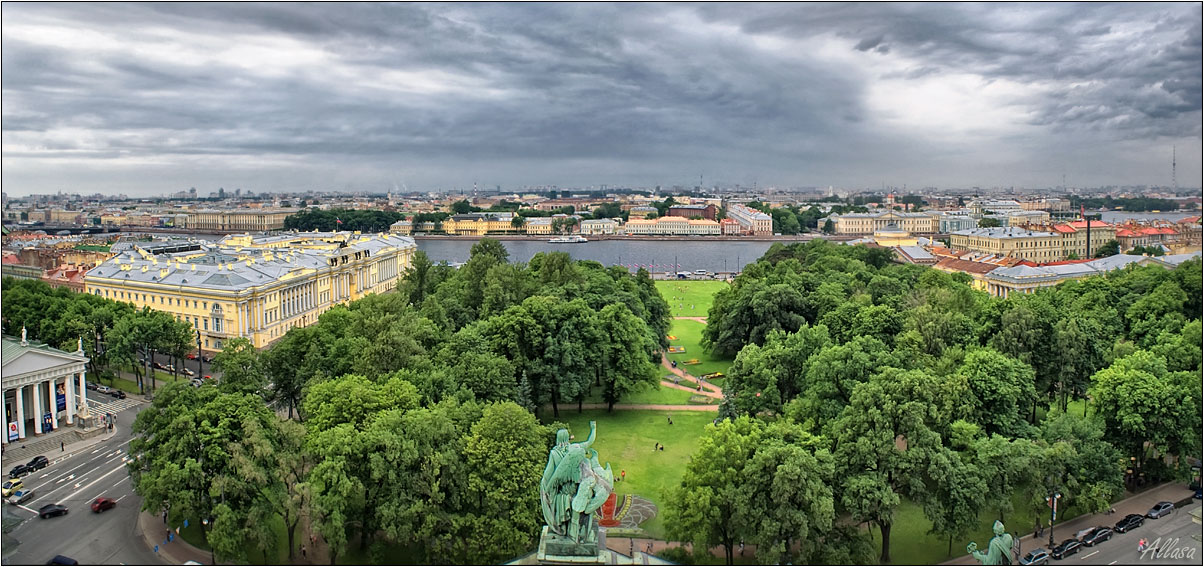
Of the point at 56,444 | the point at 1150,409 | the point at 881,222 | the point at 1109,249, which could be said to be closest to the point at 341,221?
the point at 881,222

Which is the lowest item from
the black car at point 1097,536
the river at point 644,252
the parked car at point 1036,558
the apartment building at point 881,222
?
the parked car at point 1036,558

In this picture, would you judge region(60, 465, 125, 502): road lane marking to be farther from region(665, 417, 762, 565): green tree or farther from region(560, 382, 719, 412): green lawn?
region(665, 417, 762, 565): green tree

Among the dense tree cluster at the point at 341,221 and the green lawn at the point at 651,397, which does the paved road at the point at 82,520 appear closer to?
the green lawn at the point at 651,397

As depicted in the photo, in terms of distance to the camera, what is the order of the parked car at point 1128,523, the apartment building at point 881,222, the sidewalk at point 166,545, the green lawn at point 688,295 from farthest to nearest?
the apartment building at point 881,222
the green lawn at point 688,295
the parked car at point 1128,523
the sidewalk at point 166,545

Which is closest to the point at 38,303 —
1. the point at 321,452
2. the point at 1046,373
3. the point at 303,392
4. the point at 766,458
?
the point at 303,392

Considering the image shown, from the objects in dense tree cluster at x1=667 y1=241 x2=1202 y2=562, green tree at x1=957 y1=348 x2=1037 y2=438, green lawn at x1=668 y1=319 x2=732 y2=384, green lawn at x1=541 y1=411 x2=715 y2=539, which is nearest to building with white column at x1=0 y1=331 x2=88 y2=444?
green lawn at x1=541 y1=411 x2=715 y2=539

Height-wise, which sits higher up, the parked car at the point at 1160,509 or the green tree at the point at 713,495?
the green tree at the point at 713,495

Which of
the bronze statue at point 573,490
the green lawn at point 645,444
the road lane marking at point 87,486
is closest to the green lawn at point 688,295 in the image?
the green lawn at point 645,444

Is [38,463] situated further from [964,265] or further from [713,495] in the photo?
[964,265]
